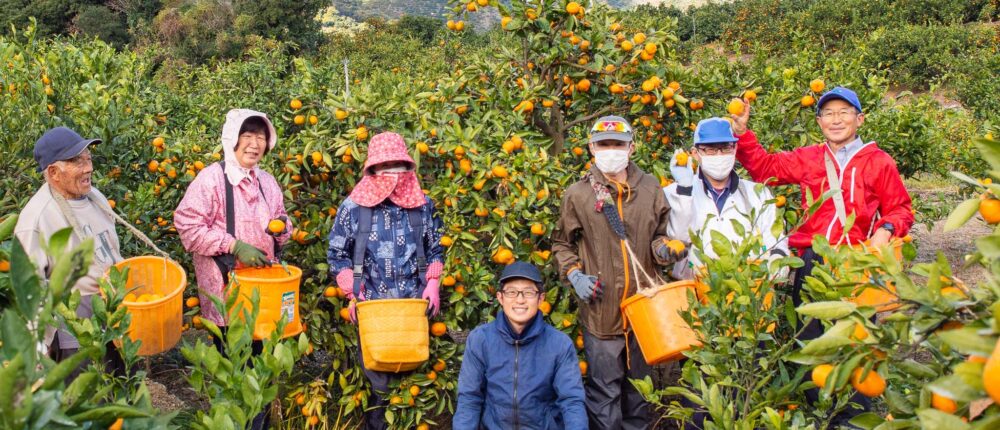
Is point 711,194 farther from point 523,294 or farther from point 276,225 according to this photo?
point 276,225

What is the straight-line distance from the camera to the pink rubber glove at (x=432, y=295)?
2957mm

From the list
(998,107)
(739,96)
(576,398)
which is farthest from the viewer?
(998,107)

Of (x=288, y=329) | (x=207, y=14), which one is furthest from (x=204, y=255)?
(x=207, y=14)

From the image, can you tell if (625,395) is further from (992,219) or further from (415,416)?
(992,219)

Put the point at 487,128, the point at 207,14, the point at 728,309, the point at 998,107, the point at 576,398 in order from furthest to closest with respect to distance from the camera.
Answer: the point at 207,14 < the point at 998,107 < the point at 487,128 < the point at 576,398 < the point at 728,309

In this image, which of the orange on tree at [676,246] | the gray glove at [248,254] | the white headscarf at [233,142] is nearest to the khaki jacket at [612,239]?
the orange on tree at [676,246]

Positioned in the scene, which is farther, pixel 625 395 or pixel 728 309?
pixel 625 395

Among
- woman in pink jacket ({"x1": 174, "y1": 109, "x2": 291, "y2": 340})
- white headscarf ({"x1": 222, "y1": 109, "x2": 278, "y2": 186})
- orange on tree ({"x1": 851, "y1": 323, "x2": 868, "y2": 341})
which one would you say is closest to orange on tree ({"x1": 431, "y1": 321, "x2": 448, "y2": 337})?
woman in pink jacket ({"x1": 174, "y1": 109, "x2": 291, "y2": 340})

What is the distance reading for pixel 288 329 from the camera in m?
2.89

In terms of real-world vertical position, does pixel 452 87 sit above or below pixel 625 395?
above

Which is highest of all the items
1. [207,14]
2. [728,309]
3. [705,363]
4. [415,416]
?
[207,14]

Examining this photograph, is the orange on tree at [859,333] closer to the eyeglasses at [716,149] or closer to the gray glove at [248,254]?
the eyeglasses at [716,149]

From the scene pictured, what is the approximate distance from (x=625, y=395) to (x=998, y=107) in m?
6.28

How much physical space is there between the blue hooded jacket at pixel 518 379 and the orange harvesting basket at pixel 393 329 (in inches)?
8.9
